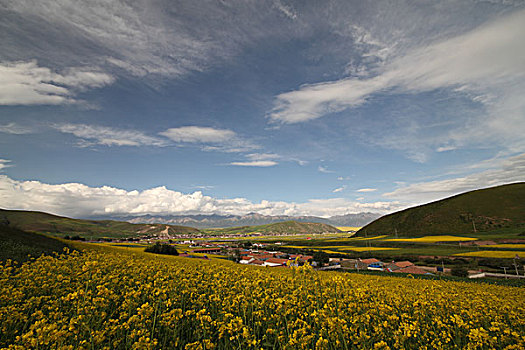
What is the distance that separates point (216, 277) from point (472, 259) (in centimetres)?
8076

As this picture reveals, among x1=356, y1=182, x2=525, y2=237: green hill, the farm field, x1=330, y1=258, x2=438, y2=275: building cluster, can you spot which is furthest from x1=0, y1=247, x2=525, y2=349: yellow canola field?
x1=356, y1=182, x2=525, y2=237: green hill

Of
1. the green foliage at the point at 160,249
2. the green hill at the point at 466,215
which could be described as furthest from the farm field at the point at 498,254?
the green foliage at the point at 160,249

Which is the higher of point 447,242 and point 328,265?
point 447,242

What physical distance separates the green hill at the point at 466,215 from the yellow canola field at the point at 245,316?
5812 inches

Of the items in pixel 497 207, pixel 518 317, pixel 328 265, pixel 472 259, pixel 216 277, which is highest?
pixel 497 207

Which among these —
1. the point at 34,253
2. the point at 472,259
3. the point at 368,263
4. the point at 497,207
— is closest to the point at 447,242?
the point at 472,259

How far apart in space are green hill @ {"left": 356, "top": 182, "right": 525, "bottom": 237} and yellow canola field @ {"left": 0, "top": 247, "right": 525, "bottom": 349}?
148 metres

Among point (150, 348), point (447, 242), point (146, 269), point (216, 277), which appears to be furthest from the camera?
point (447, 242)

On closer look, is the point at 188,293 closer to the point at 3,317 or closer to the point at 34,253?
the point at 3,317

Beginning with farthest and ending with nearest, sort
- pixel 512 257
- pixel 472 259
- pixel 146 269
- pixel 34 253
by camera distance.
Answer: pixel 472 259 → pixel 512 257 → pixel 34 253 → pixel 146 269

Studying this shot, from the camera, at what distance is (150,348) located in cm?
352

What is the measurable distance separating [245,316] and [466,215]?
175 metres

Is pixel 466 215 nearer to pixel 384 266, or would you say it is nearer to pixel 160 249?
pixel 384 266

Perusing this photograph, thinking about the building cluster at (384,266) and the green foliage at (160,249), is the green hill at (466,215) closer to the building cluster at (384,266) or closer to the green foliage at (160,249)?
the building cluster at (384,266)
